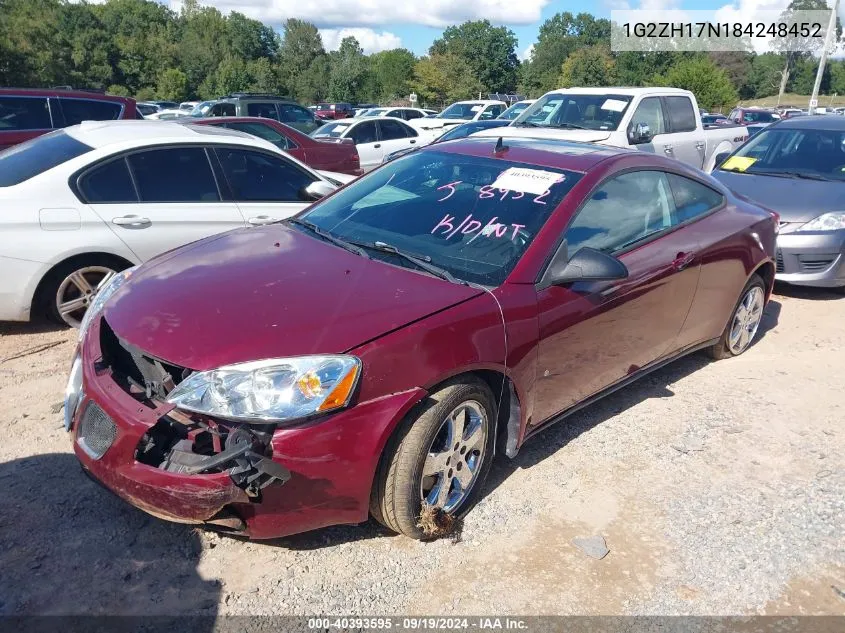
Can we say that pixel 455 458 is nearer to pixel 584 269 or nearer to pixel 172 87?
pixel 584 269

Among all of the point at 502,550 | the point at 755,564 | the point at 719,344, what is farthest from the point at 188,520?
the point at 719,344

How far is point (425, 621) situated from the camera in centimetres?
256

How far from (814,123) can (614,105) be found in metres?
2.45

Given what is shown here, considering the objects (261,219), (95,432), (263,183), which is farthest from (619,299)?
(263,183)

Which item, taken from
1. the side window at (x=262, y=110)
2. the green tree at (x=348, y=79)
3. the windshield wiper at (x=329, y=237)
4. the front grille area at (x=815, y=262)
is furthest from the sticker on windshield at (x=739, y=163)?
the green tree at (x=348, y=79)

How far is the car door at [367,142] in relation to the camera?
1364cm

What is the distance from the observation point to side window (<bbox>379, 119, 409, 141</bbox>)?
564 inches

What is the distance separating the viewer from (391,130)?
1447cm

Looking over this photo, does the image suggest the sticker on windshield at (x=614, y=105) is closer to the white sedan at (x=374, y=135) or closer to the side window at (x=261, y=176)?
the white sedan at (x=374, y=135)

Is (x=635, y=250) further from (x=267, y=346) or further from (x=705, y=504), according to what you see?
(x=267, y=346)

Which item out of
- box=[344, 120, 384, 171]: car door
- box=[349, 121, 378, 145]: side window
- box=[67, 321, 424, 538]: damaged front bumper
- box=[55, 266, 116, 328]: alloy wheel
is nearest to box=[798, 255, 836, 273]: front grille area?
box=[67, 321, 424, 538]: damaged front bumper

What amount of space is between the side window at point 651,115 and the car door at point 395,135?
19.3 ft

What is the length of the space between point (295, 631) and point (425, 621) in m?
0.48

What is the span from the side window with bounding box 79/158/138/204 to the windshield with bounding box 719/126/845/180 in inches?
257
